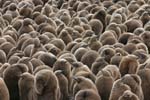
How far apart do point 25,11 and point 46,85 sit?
4.38 meters

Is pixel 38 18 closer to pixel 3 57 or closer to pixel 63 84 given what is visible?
pixel 3 57

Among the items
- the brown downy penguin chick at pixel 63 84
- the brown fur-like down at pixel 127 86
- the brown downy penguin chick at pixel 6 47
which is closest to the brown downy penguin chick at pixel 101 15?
the brown downy penguin chick at pixel 6 47

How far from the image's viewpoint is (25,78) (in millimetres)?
6406

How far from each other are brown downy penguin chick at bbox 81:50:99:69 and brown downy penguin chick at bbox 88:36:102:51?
1.81 ft

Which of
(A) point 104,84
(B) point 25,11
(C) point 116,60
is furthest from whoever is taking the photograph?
(B) point 25,11

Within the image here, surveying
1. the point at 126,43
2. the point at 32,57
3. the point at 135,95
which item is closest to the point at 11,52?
the point at 32,57

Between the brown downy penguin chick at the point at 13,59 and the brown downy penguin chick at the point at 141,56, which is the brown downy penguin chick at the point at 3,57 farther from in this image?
the brown downy penguin chick at the point at 141,56

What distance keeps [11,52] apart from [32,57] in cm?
48

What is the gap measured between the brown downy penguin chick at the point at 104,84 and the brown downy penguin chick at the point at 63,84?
410 millimetres

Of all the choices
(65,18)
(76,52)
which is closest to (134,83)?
(76,52)

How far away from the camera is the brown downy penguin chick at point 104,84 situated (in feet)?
20.9

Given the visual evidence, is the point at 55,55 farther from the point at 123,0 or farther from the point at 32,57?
the point at 123,0

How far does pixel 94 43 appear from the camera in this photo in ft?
26.4

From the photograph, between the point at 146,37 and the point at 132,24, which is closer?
the point at 146,37
